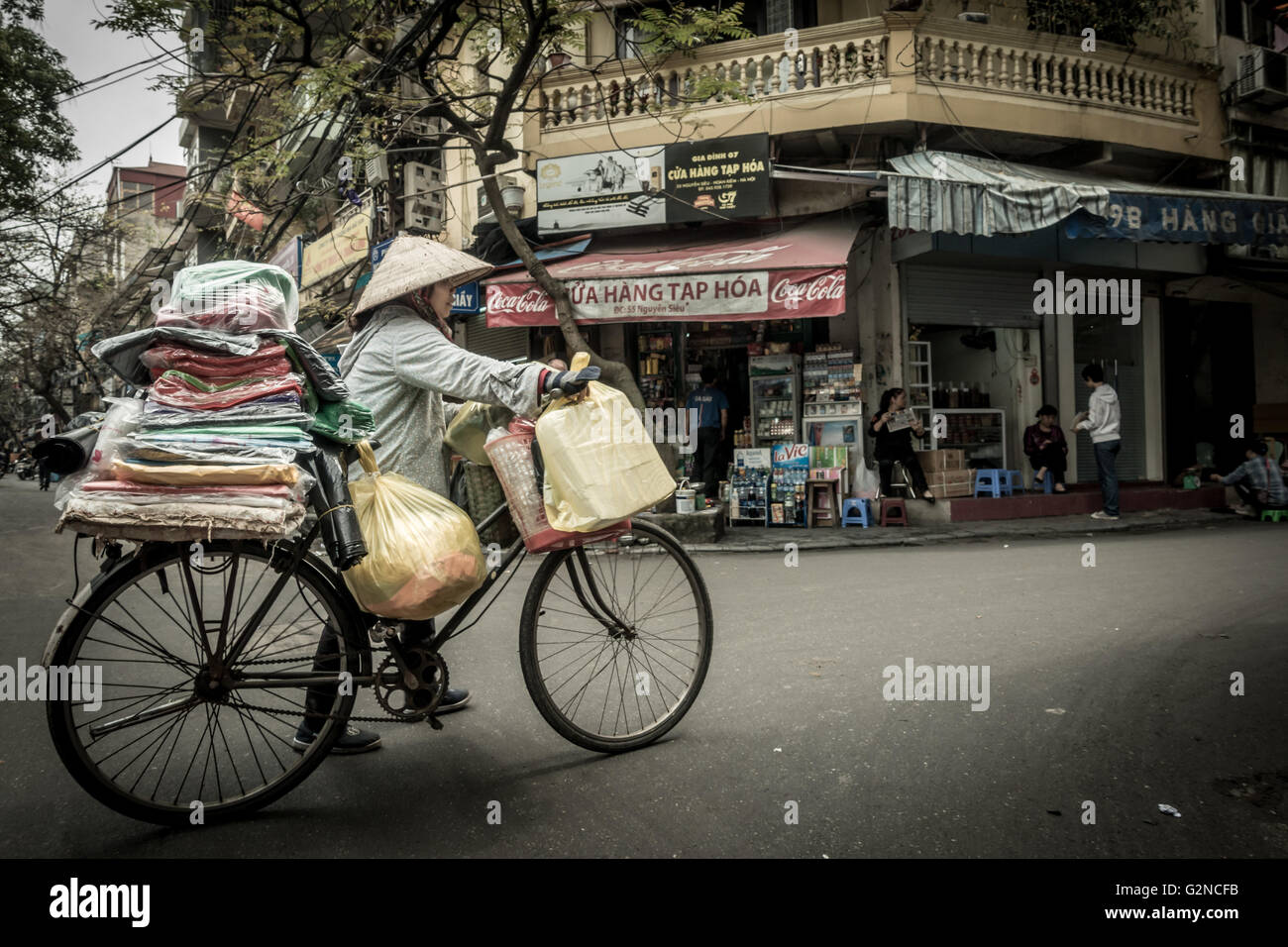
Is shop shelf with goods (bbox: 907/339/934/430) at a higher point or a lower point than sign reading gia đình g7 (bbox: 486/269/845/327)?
lower

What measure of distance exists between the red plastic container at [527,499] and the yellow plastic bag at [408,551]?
167mm

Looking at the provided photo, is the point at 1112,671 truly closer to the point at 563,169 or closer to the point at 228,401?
the point at 228,401

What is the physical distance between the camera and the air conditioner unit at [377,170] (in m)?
14.3

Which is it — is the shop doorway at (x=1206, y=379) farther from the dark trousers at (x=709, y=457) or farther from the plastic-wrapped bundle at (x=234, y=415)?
the plastic-wrapped bundle at (x=234, y=415)

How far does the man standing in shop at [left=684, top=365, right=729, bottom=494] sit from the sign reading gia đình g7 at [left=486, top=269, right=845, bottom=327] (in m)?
1.59

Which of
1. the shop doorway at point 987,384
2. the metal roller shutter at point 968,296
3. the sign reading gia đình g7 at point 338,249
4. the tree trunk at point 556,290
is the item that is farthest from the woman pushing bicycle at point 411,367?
the sign reading gia đình g7 at point 338,249

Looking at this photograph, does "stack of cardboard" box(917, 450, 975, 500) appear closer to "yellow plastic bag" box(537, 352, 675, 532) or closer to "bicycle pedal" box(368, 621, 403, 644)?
"yellow plastic bag" box(537, 352, 675, 532)

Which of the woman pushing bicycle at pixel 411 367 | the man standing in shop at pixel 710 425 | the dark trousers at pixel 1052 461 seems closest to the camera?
the woman pushing bicycle at pixel 411 367

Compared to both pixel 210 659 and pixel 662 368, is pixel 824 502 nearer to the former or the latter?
pixel 662 368

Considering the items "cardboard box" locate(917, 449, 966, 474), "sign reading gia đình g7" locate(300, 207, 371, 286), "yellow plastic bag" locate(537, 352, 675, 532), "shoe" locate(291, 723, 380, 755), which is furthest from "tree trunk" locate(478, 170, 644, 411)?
"sign reading gia đình g7" locate(300, 207, 371, 286)

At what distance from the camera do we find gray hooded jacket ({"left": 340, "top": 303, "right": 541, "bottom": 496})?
2883 millimetres

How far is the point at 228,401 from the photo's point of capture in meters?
2.47
